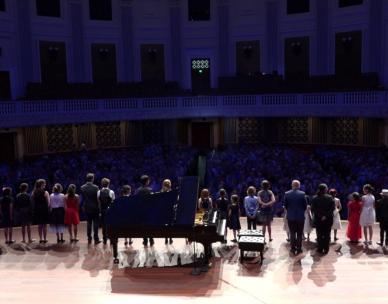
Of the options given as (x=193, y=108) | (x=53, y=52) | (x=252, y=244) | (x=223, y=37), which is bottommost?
(x=252, y=244)

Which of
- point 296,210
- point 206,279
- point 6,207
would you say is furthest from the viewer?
point 6,207

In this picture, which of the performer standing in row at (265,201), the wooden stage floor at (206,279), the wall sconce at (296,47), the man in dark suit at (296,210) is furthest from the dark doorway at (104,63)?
the man in dark suit at (296,210)

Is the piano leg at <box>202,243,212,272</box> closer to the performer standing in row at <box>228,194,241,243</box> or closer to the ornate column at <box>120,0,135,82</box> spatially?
the performer standing in row at <box>228,194,241,243</box>

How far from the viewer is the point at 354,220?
30.7 ft

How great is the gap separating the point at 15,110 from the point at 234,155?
10264mm

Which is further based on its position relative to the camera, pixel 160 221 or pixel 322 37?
pixel 322 37

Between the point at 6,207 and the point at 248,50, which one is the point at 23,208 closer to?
the point at 6,207

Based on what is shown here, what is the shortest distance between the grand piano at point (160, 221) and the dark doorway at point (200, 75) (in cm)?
1916

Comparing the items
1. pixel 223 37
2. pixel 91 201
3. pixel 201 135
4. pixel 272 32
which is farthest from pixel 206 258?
pixel 223 37

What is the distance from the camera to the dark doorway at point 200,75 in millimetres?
26891

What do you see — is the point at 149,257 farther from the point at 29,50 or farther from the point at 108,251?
the point at 29,50

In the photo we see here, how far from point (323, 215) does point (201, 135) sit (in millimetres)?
17964

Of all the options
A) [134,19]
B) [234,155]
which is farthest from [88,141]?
[234,155]

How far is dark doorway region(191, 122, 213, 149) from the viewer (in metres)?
26.1
